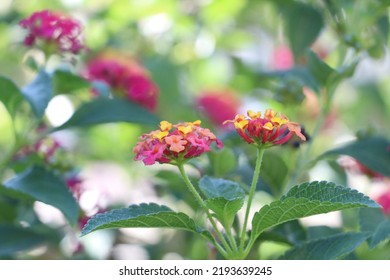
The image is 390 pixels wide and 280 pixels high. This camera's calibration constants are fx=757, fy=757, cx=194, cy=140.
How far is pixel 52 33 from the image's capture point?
116cm

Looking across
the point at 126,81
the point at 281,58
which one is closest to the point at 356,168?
the point at 126,81

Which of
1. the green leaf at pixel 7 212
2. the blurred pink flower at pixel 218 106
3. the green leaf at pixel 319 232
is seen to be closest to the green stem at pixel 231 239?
the green leaf at pixel 319 232

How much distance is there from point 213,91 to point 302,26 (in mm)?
523

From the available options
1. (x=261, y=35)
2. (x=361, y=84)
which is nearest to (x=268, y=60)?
(x=261, y=35)

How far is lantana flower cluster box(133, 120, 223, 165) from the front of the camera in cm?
78

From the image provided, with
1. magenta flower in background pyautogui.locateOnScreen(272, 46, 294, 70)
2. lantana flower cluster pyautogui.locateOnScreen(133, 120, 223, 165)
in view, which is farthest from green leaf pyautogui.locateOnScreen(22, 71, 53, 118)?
magenta flower in background pyautogui.locateOnScreen(272, 46, 294, 70)

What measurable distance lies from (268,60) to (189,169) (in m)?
0.77

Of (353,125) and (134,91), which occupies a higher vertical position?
(353,125)

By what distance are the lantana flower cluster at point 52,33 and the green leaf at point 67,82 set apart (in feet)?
0.18

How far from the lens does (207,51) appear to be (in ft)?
6.23

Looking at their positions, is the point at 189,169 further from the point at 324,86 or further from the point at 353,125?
the point at 353,125

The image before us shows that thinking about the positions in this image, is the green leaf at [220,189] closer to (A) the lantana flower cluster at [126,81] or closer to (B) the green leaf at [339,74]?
(B) the green leaf at [339,74]

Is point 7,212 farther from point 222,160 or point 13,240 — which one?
point 222,160

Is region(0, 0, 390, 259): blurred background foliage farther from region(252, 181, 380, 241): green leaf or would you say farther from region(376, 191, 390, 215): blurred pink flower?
region(252, 181, 380, 241): green leaf
